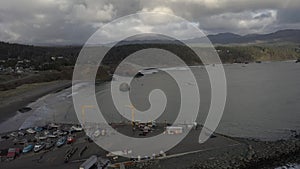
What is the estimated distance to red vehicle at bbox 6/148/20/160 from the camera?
61.0 feet

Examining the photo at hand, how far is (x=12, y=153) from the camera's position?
1888 cm

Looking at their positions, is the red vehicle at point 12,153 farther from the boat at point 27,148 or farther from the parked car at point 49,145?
the parked car at point 49,145

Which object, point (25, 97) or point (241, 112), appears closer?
point (241, 112)

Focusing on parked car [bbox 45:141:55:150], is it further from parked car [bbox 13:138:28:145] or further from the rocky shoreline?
the rocky shoreline

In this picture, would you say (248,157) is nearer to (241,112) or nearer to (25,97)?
(241,112)

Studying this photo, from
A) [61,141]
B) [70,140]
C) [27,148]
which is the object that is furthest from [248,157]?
[27,148]

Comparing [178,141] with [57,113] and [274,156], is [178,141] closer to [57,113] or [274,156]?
[274,156]

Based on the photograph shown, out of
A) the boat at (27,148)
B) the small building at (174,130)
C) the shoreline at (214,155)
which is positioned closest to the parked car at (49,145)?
the shoreline at (214,155)

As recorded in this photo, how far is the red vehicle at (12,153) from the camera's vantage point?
1860cm

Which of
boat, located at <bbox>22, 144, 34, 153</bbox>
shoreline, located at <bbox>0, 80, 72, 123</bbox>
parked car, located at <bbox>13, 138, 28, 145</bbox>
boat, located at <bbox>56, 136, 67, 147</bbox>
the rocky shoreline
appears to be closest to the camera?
the rocky shoreline

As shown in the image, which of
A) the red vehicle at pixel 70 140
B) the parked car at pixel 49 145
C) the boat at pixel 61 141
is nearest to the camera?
the parked car at pixel 49 145

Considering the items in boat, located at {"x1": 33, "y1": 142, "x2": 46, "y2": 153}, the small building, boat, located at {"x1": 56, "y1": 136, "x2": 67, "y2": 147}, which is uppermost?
the small building

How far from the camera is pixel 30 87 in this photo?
168ft

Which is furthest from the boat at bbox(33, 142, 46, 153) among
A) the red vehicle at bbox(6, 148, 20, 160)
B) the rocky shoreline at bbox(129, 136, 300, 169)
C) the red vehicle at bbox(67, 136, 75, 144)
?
the rocky shoreline at bbox(129, 136, 300, 169)
